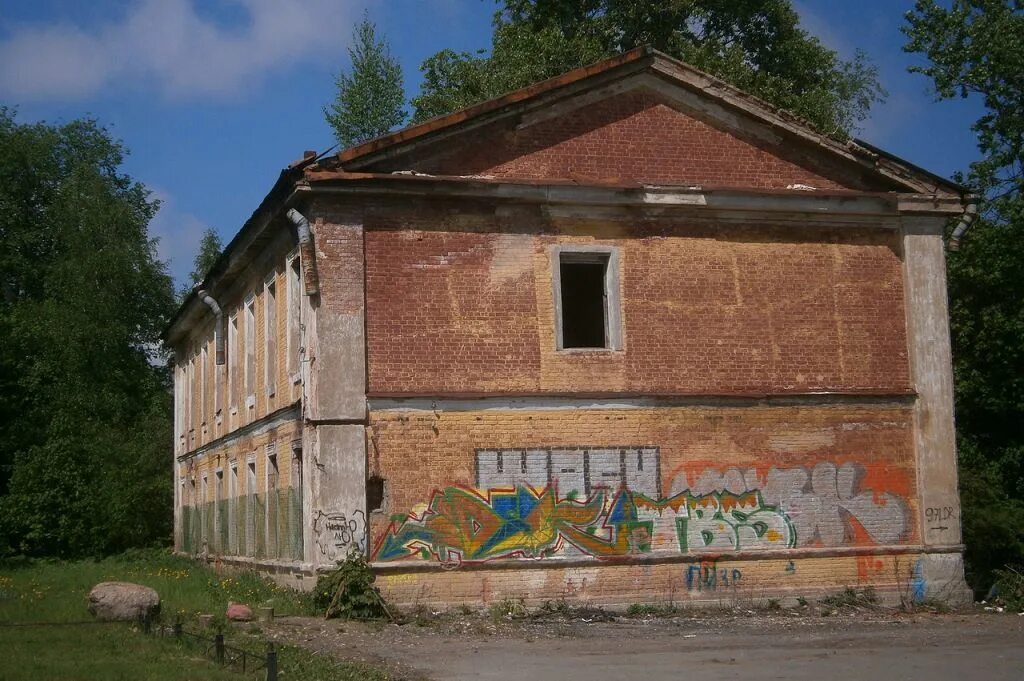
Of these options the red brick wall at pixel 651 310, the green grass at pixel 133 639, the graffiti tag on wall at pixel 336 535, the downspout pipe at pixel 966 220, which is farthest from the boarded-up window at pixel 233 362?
the downspout pipe at pixel 966 220

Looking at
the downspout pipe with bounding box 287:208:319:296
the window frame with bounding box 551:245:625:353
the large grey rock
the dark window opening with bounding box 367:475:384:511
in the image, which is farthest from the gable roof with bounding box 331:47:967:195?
the large grey rock

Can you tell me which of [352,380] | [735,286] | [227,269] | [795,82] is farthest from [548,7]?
[352,380]

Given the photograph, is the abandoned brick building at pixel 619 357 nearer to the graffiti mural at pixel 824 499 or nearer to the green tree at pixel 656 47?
the graffiti mural at pixel 824 499

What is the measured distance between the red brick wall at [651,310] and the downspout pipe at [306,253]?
2.61ft

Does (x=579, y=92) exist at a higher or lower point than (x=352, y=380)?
higher

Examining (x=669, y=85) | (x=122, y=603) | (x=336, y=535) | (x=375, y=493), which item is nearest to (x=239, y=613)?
(x=336, y=535)

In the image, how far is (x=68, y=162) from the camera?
44.9 metres

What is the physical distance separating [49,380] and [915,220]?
27.3 m

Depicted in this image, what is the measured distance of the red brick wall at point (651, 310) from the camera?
17.2 m

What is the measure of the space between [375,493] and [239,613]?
238 cm

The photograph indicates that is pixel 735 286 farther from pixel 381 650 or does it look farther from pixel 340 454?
pixel 381 650

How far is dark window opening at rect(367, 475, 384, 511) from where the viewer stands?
16.6 m

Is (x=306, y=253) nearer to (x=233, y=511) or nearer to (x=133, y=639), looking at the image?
(x=133, y=639)

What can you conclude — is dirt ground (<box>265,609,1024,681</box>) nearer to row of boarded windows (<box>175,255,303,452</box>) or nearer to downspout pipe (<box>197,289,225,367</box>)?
row of boarded windows (<box>175,255,303,452</box>)
